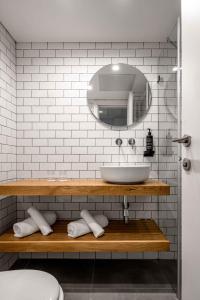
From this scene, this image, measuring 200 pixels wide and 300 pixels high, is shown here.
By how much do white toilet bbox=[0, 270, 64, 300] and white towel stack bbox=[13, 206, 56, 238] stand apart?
25.4 inches

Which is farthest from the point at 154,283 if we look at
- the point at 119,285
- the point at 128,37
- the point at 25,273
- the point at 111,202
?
the point at 128,37

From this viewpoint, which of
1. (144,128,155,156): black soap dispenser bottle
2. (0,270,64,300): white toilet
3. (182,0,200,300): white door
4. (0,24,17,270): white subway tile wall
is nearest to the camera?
(182,0,200,300): white door

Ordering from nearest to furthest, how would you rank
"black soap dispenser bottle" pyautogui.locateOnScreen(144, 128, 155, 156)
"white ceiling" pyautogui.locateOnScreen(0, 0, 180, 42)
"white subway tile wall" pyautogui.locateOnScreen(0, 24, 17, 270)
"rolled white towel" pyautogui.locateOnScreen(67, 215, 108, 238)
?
1. "white ceiling" pyautogui.locateOnScreen(0, 0, 180, 42)
2. "rolled white towel" pyautogui.locateOnScreen(67, 215, 108, 238)
3. "white subway tile wall" pyautogui.locateOnScreen(0, 24, 17, 270)
4. "black soap dispenser bottle" pyautogui.locateOnScreen(144, 128, 155, 156)

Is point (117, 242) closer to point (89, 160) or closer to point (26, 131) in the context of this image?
point (89, 160)

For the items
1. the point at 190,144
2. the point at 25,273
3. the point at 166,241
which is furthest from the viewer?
the point at 166,241

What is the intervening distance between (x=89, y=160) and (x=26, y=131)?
73 cm

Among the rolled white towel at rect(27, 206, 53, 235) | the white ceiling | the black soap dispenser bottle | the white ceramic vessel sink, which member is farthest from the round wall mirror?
the rolled white towel at rect(27, 206, 53, 235)

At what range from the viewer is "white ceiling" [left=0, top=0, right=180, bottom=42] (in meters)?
1.94

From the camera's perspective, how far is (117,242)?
197 centimetres

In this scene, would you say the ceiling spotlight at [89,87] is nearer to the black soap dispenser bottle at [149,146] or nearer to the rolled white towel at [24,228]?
the black soap dispenser bottle at [149,146]

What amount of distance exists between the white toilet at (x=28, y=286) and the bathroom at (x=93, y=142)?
54cm

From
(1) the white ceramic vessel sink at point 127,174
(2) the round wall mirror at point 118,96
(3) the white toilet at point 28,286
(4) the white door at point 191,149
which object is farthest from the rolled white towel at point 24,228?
(4) the white door at point 191,149

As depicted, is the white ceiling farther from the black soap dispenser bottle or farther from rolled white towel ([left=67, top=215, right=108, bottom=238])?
rolled white towel ([left=67, top=215, right=108, bottom=238])

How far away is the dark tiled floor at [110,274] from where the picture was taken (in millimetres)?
2105
